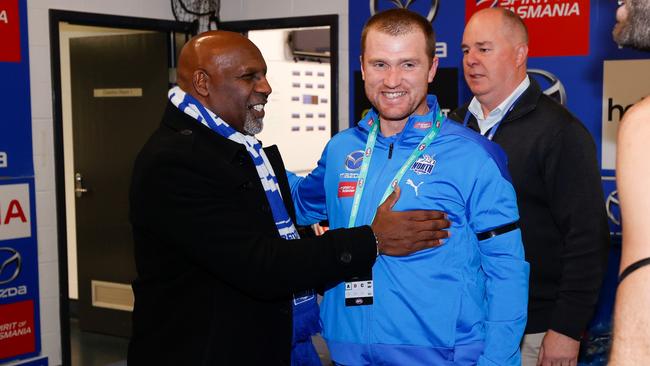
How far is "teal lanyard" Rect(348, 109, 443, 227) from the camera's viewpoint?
193 centimetres

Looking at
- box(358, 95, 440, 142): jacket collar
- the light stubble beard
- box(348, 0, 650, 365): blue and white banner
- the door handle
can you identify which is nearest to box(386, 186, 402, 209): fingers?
box(358, 95, 440, 142): jacket collar

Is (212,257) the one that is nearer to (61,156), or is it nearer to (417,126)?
(417,126)

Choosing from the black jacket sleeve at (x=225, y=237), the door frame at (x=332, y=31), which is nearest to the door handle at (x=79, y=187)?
the door frame at (x=332, y=31)

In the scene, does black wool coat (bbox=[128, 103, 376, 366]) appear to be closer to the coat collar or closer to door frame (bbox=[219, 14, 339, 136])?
the coat collar

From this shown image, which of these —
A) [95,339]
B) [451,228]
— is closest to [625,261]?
[451,228]

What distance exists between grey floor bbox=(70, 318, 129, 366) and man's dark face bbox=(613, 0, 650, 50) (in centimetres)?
453

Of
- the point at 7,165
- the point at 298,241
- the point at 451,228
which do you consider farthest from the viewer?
the point at 7,165

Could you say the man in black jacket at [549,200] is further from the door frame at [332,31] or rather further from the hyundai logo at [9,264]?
the hyundai logo at [9,264]

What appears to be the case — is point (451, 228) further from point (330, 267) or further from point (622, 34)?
point (622, 34)

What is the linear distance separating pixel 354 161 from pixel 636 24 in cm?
100

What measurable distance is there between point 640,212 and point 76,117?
551 cm

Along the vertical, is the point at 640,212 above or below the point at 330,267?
above

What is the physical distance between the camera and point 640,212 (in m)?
1.04

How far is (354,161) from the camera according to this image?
2.04 meters
